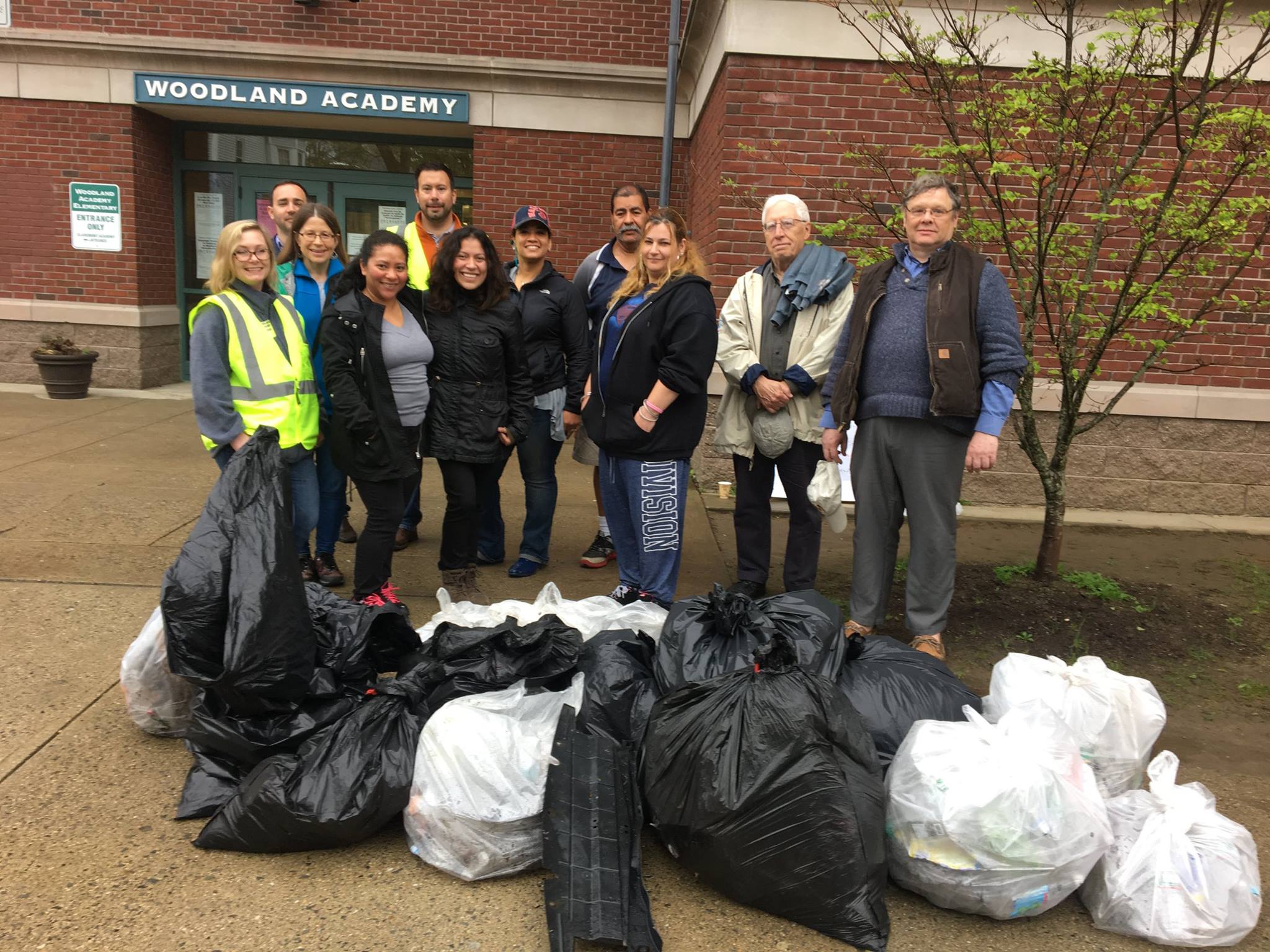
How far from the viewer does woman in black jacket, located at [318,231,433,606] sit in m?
4.01

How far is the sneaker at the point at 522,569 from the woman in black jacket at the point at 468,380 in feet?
1.31

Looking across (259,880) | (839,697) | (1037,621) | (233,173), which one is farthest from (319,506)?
Result: (233,173)

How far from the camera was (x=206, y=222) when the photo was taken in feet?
35.4

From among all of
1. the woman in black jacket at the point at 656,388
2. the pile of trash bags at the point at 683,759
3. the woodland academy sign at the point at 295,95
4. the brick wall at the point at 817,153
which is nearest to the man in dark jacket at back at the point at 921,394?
the woman in black jacket at the point at 656,388

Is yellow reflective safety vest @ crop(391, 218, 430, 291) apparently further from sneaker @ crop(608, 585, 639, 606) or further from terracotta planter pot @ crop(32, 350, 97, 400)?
terracotta planter pot @ crop(32, 350, 97, 400)

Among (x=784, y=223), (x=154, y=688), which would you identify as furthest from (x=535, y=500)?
(x=154, y=688)

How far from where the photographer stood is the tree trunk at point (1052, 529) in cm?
465

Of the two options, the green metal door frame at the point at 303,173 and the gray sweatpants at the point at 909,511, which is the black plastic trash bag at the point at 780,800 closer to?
the gray sweatpants at the point at 909,511

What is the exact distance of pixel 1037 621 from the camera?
14.5ft

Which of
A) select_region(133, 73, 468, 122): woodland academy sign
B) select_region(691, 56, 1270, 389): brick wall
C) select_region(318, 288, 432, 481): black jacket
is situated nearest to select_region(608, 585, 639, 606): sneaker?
select_region(318, 288, 432, 481): black jacket

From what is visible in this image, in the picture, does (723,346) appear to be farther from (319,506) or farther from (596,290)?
(319,506)

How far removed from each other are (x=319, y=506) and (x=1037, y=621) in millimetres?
3497

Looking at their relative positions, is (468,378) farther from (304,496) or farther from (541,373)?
(304,496)

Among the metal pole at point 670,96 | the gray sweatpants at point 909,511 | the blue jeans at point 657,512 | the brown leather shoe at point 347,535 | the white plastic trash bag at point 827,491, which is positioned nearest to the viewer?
the gray sweatpants at point 909,511
